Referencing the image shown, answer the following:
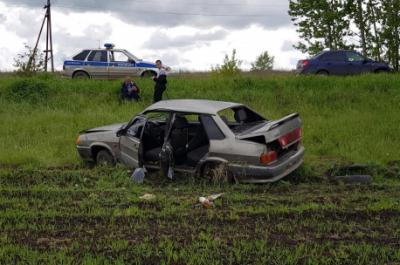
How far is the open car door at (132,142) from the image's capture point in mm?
9117

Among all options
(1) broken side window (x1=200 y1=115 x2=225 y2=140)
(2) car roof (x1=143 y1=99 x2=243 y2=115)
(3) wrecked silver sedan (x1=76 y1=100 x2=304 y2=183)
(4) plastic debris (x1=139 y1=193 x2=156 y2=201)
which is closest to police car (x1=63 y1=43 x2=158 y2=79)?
(3) wrecked silver sedan (x1=76 y1=100 x2=304 y2=183)

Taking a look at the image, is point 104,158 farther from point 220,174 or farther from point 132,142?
point 220,174

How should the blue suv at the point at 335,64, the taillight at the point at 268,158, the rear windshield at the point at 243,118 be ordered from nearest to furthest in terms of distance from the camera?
the taillight at the point at 268,158 < the rear windshield at the point at 243,118 < the blue suv at the point at 335,64

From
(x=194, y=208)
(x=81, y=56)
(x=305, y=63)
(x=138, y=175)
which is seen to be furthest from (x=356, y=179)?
(x=81, y=56)

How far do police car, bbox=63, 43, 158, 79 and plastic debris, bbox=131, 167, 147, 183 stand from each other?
36.6 feet

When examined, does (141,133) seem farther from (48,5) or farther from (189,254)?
(48,5)

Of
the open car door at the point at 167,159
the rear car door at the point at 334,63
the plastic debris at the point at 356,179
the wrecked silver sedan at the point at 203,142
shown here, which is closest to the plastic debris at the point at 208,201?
the wrecked silver sedan at the point at 203,142

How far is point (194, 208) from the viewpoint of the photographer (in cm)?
691

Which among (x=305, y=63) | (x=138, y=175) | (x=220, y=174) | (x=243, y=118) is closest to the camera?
(x=220, y=174)

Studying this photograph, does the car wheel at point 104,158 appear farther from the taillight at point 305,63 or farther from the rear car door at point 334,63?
the rear car door at point 334,63

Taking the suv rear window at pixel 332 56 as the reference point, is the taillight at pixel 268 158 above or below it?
below

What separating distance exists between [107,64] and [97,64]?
0.41 meters

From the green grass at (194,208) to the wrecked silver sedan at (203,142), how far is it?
0.97 feet

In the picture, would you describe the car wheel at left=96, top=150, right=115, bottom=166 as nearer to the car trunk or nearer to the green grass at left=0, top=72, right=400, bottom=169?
the green grass at left=0, top=72, right=400, bottom=169
